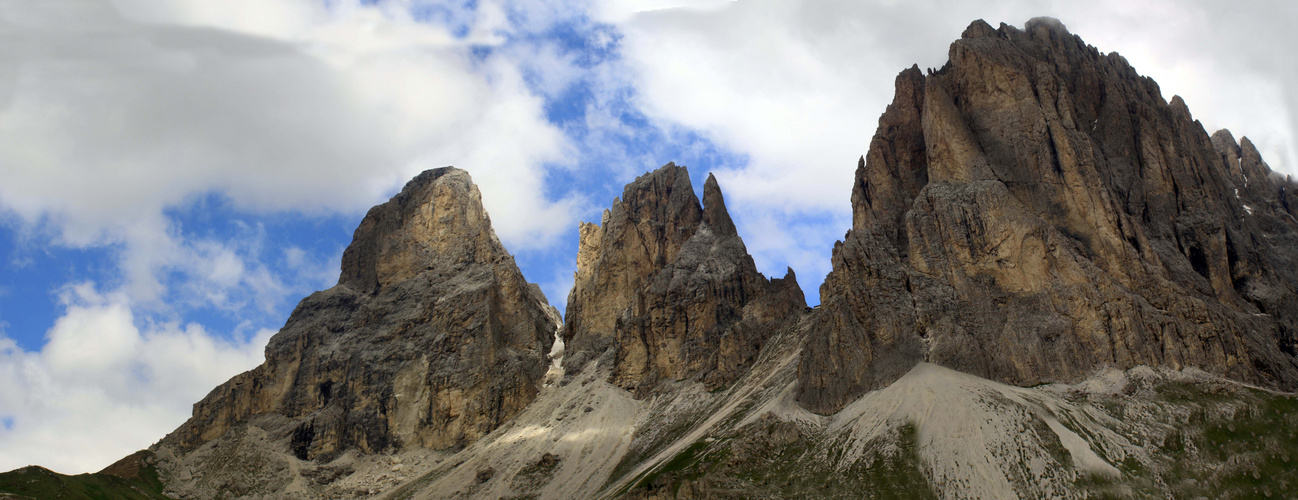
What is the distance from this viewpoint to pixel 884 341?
4604 inches

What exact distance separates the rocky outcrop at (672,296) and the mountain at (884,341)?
59cm

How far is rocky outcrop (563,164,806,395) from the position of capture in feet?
504

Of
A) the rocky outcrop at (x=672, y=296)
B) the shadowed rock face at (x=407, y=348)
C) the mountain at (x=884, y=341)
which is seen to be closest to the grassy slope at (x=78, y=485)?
the mountain at (x=884, y=341)

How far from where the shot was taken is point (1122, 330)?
10219 cm

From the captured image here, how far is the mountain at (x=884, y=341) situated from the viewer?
94938 mm

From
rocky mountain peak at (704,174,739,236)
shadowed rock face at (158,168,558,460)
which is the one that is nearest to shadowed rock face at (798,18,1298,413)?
rocky mountain peak at (704,174,739,236)

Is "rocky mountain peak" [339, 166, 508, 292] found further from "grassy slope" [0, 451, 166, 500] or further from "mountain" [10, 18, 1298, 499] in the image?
"grassy slope" [0, 451, 166, 500]

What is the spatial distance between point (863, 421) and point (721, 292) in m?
58.0

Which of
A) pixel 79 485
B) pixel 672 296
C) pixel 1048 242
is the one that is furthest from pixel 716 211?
pixel 79 485

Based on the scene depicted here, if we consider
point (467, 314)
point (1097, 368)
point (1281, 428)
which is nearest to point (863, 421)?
point (1097, 368)

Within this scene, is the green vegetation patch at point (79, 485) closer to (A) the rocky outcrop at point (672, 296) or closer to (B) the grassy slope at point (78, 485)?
(B) the grassy slope at point (78, 485)

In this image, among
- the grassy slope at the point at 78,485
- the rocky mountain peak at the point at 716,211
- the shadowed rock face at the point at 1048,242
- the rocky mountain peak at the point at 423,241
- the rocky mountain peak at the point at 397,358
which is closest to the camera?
the shadowed rock face at the point at 1048,242

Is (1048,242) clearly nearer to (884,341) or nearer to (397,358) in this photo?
(884,341)

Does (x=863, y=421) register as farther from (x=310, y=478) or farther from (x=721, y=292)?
(x=310, y=478)
